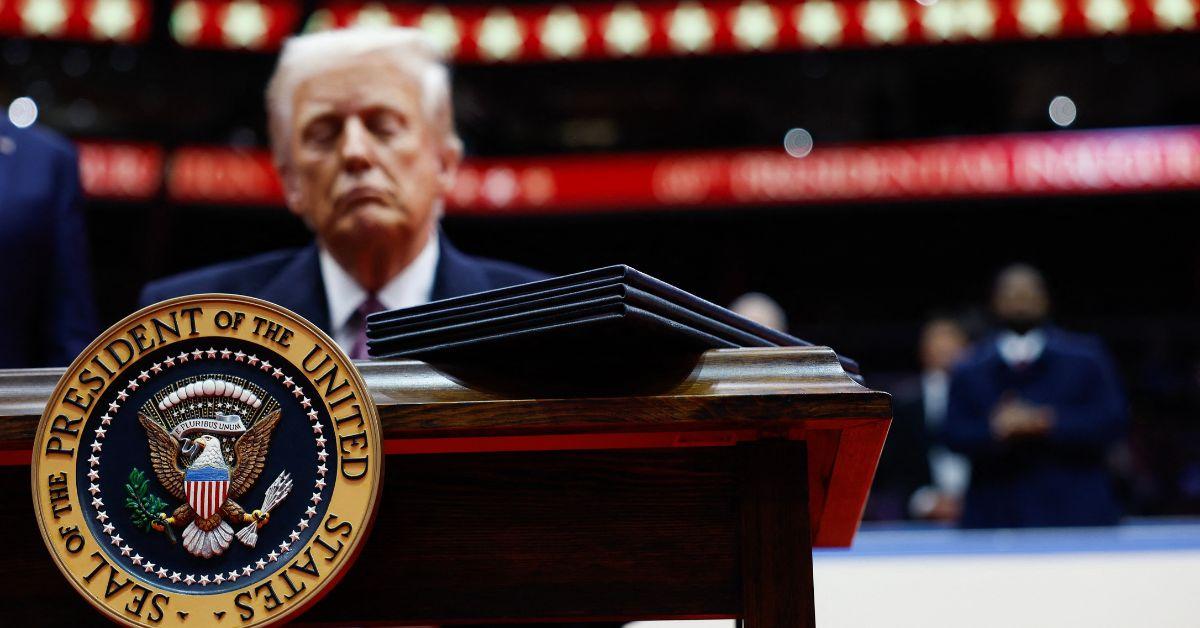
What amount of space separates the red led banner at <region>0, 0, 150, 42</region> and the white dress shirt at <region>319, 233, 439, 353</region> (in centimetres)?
636

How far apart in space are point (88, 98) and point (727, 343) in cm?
963

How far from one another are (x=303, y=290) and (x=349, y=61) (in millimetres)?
271

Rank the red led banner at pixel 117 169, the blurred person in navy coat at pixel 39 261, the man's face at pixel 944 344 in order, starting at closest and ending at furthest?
the blurred person in navy coat at pixel 39 261 → the man's face at pixel 944 344 → the red led banner at pixel 117 169

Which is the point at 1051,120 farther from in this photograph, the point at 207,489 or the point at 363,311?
the point at 207,489

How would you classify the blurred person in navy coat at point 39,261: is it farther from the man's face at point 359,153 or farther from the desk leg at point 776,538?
the desk leg at point 776,538

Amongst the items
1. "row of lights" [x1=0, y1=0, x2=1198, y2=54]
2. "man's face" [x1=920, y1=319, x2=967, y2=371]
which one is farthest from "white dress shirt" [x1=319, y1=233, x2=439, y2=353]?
"row of lights" [x1=0, y1=0, x2=1198, y2=54]

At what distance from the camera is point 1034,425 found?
130 inches

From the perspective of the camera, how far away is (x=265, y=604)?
2.09 feet

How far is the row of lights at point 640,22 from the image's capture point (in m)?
7.02

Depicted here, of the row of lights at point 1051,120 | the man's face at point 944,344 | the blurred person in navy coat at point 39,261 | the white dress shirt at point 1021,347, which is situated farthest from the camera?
the row of lights at point 1051,120

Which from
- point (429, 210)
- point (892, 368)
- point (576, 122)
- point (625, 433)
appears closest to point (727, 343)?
point (625, 433)

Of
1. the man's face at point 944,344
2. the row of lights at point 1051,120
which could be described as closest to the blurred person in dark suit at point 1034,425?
the man's face at point 944,344

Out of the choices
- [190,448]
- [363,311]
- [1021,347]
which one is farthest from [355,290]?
[1021,347]

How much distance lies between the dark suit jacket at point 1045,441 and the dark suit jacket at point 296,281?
7.70ft
